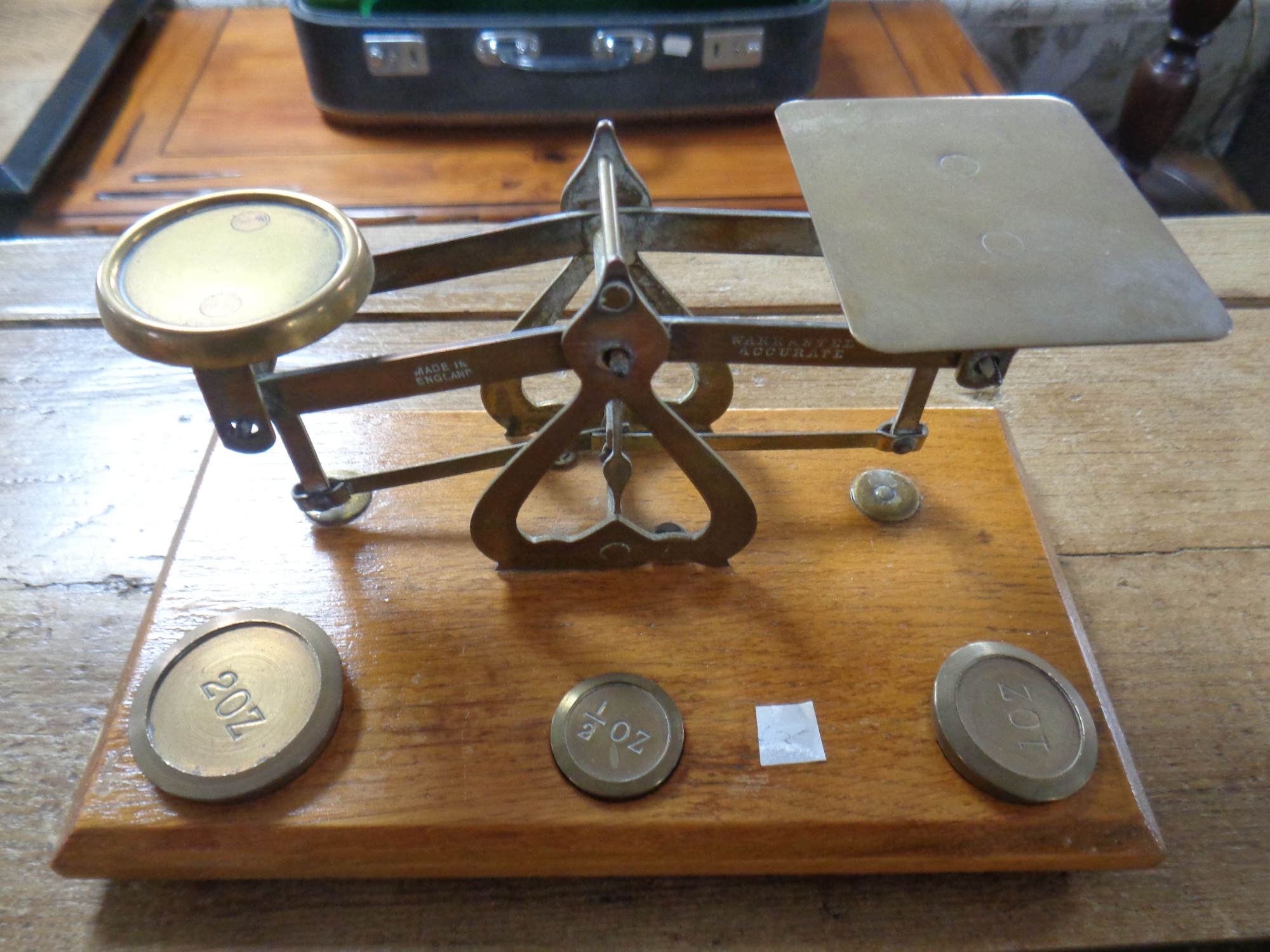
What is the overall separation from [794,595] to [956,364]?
25 centimetres

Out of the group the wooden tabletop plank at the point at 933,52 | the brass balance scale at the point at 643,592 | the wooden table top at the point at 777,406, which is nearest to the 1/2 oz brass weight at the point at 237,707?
the brass balance scale at the point at 643,592

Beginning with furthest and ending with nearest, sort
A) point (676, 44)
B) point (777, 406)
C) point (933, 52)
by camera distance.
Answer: point (933, 52), point (676, 44), point (777, 406)

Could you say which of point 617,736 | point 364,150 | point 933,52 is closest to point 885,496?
point 617,736

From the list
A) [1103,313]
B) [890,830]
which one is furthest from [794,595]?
[1103,313]

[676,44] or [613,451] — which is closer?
[613,451]

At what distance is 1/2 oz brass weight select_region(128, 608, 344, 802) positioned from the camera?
2.32ft

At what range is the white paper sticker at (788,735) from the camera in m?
0.75

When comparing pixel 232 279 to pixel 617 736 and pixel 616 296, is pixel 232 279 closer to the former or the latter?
pixel 616 296

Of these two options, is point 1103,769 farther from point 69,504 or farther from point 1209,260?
point 69,504

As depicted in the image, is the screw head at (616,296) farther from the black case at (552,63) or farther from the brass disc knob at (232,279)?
the black case at (552,63)

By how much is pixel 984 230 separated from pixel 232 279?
21.3 inches

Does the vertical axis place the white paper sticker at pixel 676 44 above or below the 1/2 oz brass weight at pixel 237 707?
above

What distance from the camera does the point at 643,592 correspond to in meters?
0.85

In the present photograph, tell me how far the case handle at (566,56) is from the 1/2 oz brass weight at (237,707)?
1.01 m
